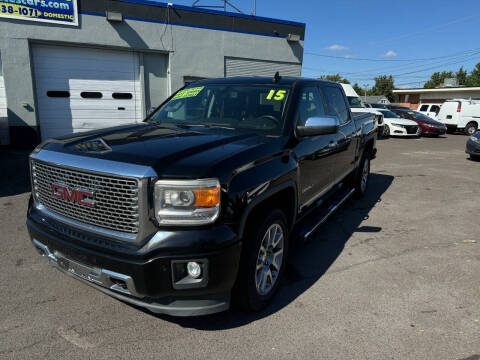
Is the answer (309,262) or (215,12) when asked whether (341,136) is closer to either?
(309,262)

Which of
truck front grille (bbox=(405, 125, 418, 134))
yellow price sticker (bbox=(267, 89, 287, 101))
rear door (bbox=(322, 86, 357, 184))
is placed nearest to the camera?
yellow price sticker (bbox=(267, 89, 287, 101))

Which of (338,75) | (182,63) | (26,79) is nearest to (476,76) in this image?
(338,75)

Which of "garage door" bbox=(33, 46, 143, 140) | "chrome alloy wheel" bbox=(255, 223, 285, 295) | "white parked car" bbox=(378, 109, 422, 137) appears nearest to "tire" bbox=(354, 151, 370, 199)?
"chrome alloy wheel" bbox=(255, 223, 285, 295)

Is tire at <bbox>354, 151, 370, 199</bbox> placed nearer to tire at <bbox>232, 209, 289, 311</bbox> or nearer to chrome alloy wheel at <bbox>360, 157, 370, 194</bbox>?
chrome alloy wheel at <bbox>360, 157, 370, 194</bbox>

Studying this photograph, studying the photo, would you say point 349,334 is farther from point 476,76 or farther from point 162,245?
point 476,76

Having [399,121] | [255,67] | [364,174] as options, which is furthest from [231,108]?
[399,121]

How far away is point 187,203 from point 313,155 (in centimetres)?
181

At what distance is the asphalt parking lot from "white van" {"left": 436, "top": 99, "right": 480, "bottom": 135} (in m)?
20.1

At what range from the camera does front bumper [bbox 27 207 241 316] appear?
2188mm

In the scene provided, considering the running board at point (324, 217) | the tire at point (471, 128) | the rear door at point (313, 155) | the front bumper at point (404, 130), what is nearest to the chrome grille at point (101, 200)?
the rear door at point (313, 155)

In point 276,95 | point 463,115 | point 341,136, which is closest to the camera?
point 276,95

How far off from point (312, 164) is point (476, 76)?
84.5m

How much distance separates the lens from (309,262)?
12.7ft

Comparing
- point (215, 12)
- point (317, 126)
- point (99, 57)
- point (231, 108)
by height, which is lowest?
point (317, 126)
